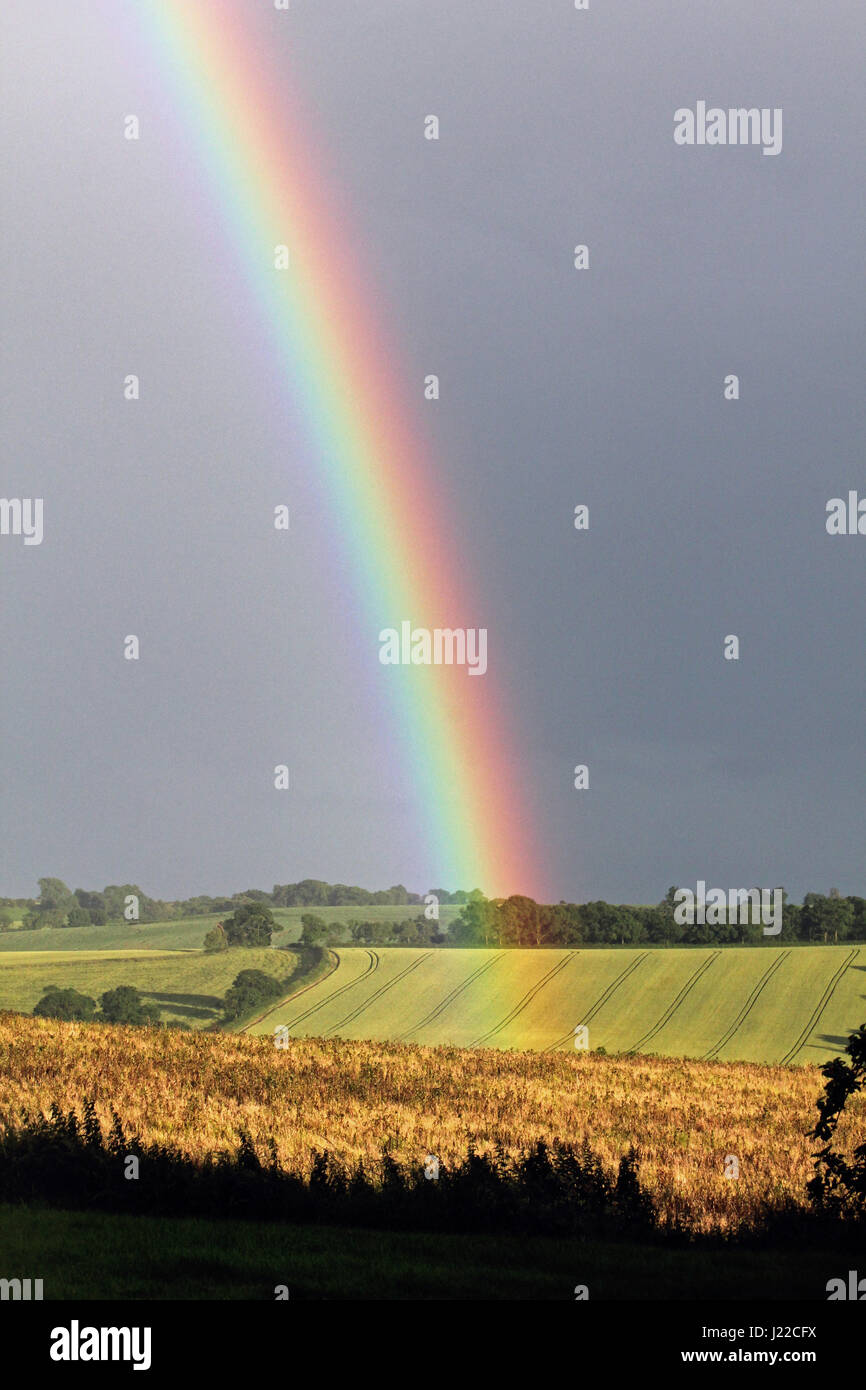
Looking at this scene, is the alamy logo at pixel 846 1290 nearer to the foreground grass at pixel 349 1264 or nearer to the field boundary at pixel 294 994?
the foreground grass at pixel 349 1264

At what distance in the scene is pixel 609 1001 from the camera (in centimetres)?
10419

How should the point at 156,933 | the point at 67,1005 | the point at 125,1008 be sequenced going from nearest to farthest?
the point at 67,1005
the point at 125,1008
the point at 156,933

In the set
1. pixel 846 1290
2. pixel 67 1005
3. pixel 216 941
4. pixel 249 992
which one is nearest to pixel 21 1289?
pixel 846 1290

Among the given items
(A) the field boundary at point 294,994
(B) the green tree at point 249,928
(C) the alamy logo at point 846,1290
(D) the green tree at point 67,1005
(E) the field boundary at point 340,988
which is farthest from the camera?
(B) the green tree at point 249,928

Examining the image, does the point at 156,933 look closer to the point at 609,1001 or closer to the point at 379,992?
the point at 379,992

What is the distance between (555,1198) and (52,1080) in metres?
11.7

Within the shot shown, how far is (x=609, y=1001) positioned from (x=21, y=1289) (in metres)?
93.6

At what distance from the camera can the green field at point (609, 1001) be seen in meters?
89.4

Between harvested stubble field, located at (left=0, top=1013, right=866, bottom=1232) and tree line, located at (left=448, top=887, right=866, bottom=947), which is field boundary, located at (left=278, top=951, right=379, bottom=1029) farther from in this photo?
harvested stubble field, located at (left=0, top=1013, right=866, bottom=1232)
